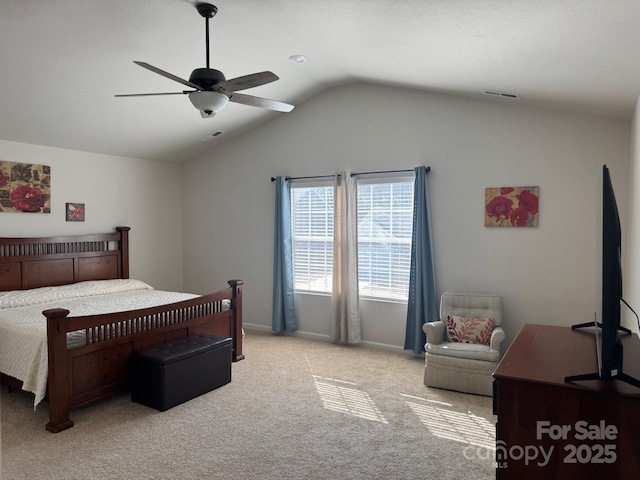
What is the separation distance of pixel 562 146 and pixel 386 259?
2127 millimetres

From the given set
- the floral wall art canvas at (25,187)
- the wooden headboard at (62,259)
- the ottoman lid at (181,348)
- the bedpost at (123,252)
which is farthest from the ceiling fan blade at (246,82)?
the bedpost at (123,252)

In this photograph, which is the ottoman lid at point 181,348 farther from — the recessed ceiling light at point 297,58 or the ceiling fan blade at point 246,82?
the recessed ceiling light at point 297,58

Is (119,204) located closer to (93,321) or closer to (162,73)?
(93,321)

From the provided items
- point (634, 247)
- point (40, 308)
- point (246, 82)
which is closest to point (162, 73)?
point (246, 82)

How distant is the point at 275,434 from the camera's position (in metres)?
3.12

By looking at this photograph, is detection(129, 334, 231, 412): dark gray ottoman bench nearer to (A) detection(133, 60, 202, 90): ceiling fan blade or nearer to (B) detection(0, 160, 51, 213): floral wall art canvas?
(A) detection(133, 60, 202, 90): ceiling fan blade

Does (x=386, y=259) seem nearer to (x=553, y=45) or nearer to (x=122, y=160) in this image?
(x=553, y=45)

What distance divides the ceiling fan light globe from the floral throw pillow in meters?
2.92

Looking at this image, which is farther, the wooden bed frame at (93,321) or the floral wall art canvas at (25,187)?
the floral wall art canvas at (25,187)

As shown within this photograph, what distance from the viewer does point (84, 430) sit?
10.4 ft

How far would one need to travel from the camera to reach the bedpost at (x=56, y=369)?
313cm

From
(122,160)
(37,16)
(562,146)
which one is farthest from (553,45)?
(122,160)

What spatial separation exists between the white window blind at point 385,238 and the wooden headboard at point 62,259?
10.5ft

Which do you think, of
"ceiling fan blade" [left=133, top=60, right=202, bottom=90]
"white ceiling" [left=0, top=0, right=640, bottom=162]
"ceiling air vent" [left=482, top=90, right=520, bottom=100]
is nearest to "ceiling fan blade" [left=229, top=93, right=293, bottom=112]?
"ceiling fan blade" [left=133, top=60, right=202, bottom=90]
